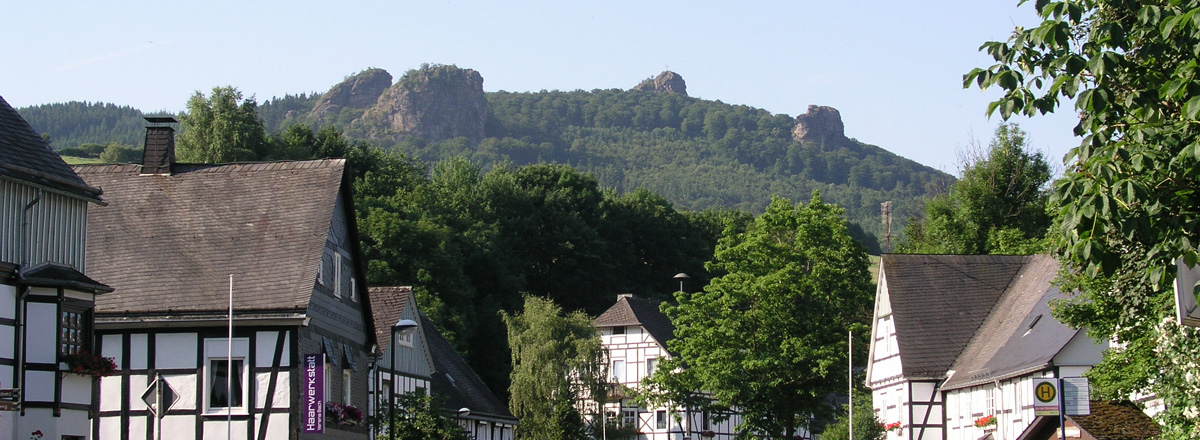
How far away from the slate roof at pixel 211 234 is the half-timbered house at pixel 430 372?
7.16m

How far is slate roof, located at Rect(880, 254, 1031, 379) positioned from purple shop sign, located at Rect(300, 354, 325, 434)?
65.8 ft

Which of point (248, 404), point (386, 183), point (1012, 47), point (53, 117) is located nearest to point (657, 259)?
point (386, 183)

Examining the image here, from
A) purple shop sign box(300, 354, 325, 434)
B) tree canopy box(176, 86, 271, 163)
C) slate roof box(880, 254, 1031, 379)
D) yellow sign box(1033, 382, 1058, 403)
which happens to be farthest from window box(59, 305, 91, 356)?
tree canopy box(176, 86, 271, 163)

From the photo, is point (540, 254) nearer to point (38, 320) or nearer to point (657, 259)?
point (657, 259)

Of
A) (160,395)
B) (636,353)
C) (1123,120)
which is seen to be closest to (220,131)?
(636,353)

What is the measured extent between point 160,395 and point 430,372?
18.9 metres

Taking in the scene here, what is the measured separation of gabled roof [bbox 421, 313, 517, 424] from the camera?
47.8 metres

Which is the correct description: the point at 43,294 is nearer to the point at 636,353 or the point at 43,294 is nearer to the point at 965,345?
the point at 965,345

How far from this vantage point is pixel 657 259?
3595 inches

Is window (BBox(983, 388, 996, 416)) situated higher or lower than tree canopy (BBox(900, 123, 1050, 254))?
lower

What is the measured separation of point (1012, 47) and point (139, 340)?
64.4 ft

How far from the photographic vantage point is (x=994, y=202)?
63.5 meters

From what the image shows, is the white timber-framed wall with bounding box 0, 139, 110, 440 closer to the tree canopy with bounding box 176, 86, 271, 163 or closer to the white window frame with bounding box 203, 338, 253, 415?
the white window frame with bounding box 203, 338, 253, 415

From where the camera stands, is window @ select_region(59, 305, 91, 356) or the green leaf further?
window @ select_region(59, 305, 91, 356)
